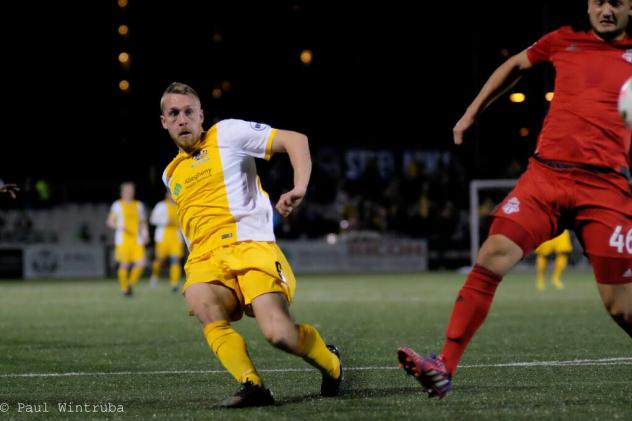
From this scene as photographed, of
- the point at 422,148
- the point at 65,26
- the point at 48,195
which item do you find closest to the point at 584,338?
the point at 65,26

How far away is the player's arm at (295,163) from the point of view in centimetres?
594

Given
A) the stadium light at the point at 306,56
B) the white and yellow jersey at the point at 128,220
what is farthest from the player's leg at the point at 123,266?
the stadium light at the point at 306,56

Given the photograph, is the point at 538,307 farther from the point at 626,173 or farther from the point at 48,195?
the point at 48,195

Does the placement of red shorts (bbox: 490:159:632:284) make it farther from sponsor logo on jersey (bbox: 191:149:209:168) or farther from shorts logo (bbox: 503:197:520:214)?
sponsor logo on jersey (bbox: 191:149:209:168)

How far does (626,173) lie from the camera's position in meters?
5.74

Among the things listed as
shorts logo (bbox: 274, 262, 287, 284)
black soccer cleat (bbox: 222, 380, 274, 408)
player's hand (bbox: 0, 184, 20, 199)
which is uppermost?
player's hand (bbox: 0, 184, 20, 199)

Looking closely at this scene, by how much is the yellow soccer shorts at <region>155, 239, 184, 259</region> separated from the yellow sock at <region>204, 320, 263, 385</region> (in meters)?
18.5

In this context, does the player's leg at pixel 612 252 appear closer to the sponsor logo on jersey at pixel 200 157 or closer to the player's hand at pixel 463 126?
the player's hand at pixel 463 126

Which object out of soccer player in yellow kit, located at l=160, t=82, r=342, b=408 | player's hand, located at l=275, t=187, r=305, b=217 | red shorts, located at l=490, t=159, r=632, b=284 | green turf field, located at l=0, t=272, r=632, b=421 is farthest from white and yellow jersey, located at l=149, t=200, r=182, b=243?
red shorts, located at l=490, t=159, r=632, b=284

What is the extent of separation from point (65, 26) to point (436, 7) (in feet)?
34.8

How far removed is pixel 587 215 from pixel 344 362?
3747 millimetres

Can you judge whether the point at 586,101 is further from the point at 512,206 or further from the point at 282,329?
the point at 282,329

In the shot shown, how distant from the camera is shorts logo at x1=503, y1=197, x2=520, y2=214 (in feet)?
18.7

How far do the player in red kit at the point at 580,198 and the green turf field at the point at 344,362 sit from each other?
1.65 ft
